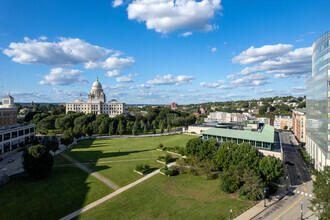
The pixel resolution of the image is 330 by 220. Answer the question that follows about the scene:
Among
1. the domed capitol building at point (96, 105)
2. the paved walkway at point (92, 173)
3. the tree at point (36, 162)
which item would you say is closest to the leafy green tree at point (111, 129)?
the paved walkway at point (92, 173)

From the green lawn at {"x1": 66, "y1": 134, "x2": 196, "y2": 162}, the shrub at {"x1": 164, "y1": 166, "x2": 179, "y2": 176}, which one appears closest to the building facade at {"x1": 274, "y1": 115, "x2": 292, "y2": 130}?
the green lawn at {"x1": 66, "y1": 134, "x2": 196, "y2": 162}

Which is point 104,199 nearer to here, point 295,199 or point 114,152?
point 114,152

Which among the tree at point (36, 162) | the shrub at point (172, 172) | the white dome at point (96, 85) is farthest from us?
the white dome at point (96, 85)

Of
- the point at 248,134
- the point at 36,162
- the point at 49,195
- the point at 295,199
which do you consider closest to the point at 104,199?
the point at 49,195

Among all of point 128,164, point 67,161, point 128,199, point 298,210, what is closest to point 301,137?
point 298,210

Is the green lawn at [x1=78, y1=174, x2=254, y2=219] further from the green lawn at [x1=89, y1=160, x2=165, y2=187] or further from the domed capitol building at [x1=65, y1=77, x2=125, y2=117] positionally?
the domed capitol building at [x1=65, y1=77, x2=125, y2=117]

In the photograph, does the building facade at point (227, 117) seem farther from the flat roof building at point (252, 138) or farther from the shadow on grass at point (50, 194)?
the shadow on grass at point (50, 194)

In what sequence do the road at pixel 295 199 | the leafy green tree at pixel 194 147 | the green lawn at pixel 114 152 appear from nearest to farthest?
the road at pixel 295 199
the leafy green tree at pixel 194 147
the green lawn at pixel 114 152
